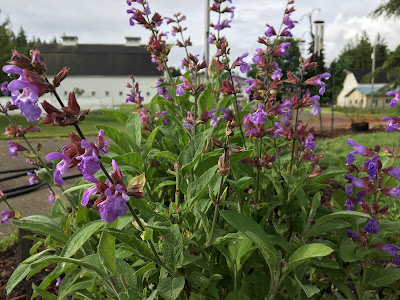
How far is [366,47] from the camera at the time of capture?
6444cm

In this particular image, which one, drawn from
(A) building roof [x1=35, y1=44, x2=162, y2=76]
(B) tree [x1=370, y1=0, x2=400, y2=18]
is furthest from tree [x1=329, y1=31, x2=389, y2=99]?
(B) tree [x1=370, y1=0, x2=400, y2=18]

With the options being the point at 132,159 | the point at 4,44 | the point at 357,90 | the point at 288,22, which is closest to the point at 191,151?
the point at 132,159

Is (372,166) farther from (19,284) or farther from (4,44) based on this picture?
(4,44)

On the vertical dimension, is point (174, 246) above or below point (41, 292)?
above

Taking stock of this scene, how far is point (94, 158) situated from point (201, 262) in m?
0.72

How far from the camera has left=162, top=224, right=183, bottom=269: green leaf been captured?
119 cm

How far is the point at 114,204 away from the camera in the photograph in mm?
894

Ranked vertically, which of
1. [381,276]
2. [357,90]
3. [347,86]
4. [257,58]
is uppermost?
[257,58]

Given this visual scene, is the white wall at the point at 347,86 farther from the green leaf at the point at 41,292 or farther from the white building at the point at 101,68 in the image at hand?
the green leaf at the point at 41,292

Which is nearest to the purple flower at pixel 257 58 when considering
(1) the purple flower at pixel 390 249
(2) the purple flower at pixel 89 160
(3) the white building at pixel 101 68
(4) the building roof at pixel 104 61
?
(1) the purple flower at pixel 390 249

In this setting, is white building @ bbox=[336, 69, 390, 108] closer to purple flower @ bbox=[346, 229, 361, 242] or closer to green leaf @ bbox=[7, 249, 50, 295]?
purple flower @ bbox=[346, 229, 361, 242]

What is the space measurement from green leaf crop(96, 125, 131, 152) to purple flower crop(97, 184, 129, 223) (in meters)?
0.90

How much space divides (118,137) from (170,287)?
2.82 feet

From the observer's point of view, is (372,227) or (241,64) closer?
(372,227)
